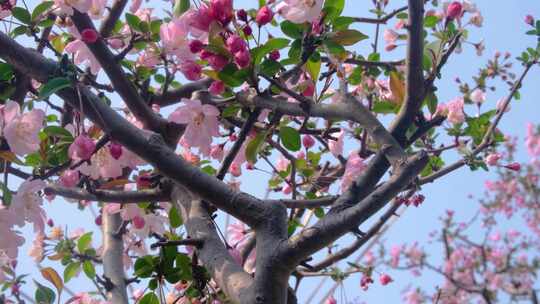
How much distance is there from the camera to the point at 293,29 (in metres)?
1.50

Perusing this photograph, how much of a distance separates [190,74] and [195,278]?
2.05 feet

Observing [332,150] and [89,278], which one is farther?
[89,278]

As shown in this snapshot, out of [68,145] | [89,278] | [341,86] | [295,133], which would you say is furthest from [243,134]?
[89,278]

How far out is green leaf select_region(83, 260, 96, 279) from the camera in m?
2.40

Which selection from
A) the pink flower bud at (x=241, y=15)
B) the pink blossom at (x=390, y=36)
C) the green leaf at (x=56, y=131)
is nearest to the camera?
the pink flower bud at (x=241, y=15)

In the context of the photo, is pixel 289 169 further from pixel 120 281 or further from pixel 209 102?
pixel 120 281

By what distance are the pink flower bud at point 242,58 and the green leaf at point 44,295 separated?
43.2 inches

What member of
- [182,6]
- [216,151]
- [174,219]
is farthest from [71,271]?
[182,6]

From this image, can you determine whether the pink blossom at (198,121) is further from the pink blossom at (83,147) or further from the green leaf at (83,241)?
the green leaf at (83,241)

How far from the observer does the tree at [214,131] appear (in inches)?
51.3

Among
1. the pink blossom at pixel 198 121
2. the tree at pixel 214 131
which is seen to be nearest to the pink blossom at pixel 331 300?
the tree at pixel 214 131

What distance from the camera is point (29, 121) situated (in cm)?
154

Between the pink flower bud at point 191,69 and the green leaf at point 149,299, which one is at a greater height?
the pink flower bud at point 191,69

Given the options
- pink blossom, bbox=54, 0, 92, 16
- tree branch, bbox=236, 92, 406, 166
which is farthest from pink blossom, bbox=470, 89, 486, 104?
pink blossom, bbox=54, 0, 92, 16
